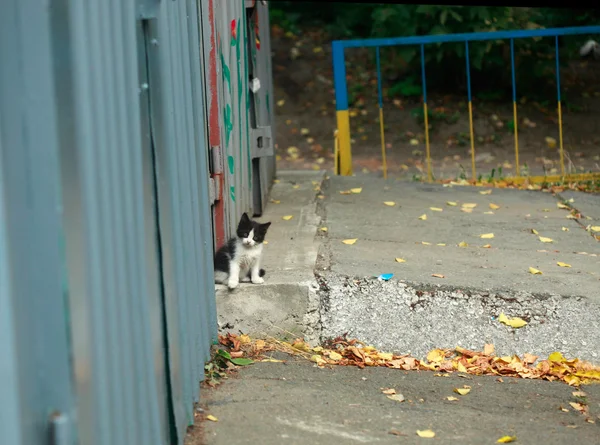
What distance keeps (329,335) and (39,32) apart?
280cm

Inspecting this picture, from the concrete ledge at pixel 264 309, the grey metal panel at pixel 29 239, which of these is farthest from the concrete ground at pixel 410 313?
the grey metal panel at pixel 29 239

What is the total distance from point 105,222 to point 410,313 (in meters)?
2.62

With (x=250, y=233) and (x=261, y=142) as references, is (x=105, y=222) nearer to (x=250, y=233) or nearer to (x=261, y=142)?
(x=250, y=233)

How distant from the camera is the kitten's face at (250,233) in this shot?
459 cm

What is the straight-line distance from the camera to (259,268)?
459cm

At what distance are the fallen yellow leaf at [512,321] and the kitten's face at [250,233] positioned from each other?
136 cm

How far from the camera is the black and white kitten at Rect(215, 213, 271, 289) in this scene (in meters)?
4.44

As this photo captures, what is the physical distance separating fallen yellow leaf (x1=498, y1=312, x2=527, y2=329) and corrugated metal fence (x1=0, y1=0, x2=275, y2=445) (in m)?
1.76

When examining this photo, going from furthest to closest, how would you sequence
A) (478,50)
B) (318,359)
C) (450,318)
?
(478,50) < (450,318) < (318,359)

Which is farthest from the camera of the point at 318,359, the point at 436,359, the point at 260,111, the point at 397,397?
the point at 260,111

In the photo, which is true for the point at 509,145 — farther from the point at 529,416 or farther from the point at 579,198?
the point at 529,416

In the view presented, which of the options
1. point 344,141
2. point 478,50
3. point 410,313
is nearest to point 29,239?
point 410,313

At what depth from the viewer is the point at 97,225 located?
2027mm

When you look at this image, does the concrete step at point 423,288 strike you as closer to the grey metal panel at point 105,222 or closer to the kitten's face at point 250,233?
the kitten's face at point 250,233
